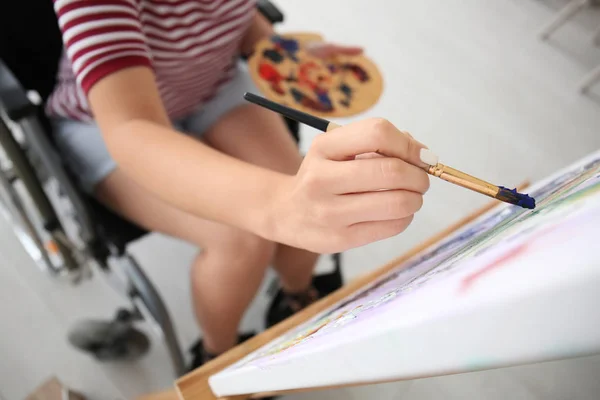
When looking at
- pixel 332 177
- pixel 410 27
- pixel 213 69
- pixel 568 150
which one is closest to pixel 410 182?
pixel 332 177

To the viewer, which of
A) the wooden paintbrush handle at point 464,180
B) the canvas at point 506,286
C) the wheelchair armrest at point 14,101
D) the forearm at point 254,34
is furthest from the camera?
the forearm at point 254,34

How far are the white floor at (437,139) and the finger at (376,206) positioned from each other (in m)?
0.11

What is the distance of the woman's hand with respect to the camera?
0.30 meters

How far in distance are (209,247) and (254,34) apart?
368 mm

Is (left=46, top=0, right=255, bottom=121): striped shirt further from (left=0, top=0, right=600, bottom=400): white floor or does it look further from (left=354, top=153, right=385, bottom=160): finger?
(left=354, top=153, right=385, bottom=160): finger

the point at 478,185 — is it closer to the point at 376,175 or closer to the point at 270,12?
the point at 376,175

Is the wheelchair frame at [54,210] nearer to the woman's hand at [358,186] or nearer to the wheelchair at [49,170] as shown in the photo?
the wheelchair at [49,170]

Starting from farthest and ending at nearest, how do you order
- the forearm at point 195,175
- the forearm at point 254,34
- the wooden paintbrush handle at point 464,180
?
the forearm at point 254,34 < the forearm at point 195,175 < the wooden paintbrush handle at point 464,180

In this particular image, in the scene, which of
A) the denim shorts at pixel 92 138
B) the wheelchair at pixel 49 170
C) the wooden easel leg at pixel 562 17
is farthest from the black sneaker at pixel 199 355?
the wooden easel leg at pixel 562 17

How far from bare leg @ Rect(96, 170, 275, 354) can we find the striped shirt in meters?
0.13

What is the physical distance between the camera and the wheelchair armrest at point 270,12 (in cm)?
79

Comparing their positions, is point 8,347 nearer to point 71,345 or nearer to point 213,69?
point 71,345

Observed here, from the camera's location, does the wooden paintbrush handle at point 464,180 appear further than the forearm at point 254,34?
No

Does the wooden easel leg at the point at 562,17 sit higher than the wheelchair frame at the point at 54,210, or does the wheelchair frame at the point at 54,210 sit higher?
the wheelchair frame at the point at 54,210
